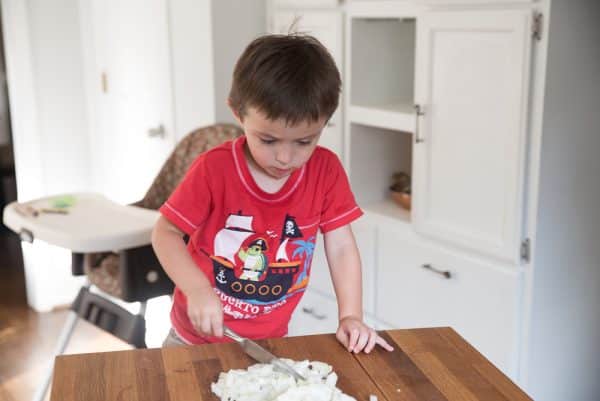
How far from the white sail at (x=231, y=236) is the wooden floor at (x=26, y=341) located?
1.50 meters

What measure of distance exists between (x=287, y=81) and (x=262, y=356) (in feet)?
1.34

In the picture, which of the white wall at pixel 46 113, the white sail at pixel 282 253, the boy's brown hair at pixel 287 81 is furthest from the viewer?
the white wall at pixel 46 113

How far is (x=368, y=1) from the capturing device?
2438 millimetres

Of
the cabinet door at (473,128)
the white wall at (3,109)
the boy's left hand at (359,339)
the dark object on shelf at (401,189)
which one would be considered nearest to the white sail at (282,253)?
the boy's left hand at (359,339)

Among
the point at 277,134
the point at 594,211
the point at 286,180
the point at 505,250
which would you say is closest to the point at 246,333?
the point at 286,180

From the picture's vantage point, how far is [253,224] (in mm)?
1450

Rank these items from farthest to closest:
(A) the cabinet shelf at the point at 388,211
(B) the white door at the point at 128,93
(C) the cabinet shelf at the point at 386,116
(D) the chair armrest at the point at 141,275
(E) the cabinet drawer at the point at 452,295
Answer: (B) the white door at the point at 128,93 → (A) the cabinet shelf at the point at 388,211 → (C) the cabinet shelf at the point at 386,116 → (D) the chair armrest at the point at 141,275 → (E) the cabinet drawer at the point at 452,295

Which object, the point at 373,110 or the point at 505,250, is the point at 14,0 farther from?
the point at 505,250

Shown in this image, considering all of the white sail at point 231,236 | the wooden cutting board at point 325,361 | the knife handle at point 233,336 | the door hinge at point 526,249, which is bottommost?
the door hinge at point 526,249

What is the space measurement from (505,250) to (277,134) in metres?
1.02

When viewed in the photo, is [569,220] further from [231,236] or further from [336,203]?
[231,236]

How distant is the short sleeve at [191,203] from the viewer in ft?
4.58

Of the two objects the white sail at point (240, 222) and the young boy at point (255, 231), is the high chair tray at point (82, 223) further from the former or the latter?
the white sail at point (240, 222)

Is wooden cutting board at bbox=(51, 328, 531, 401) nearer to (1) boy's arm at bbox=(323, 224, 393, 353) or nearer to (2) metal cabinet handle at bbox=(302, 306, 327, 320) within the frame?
(1) boy's arm at bbox=(323, 224, 393, 353)
